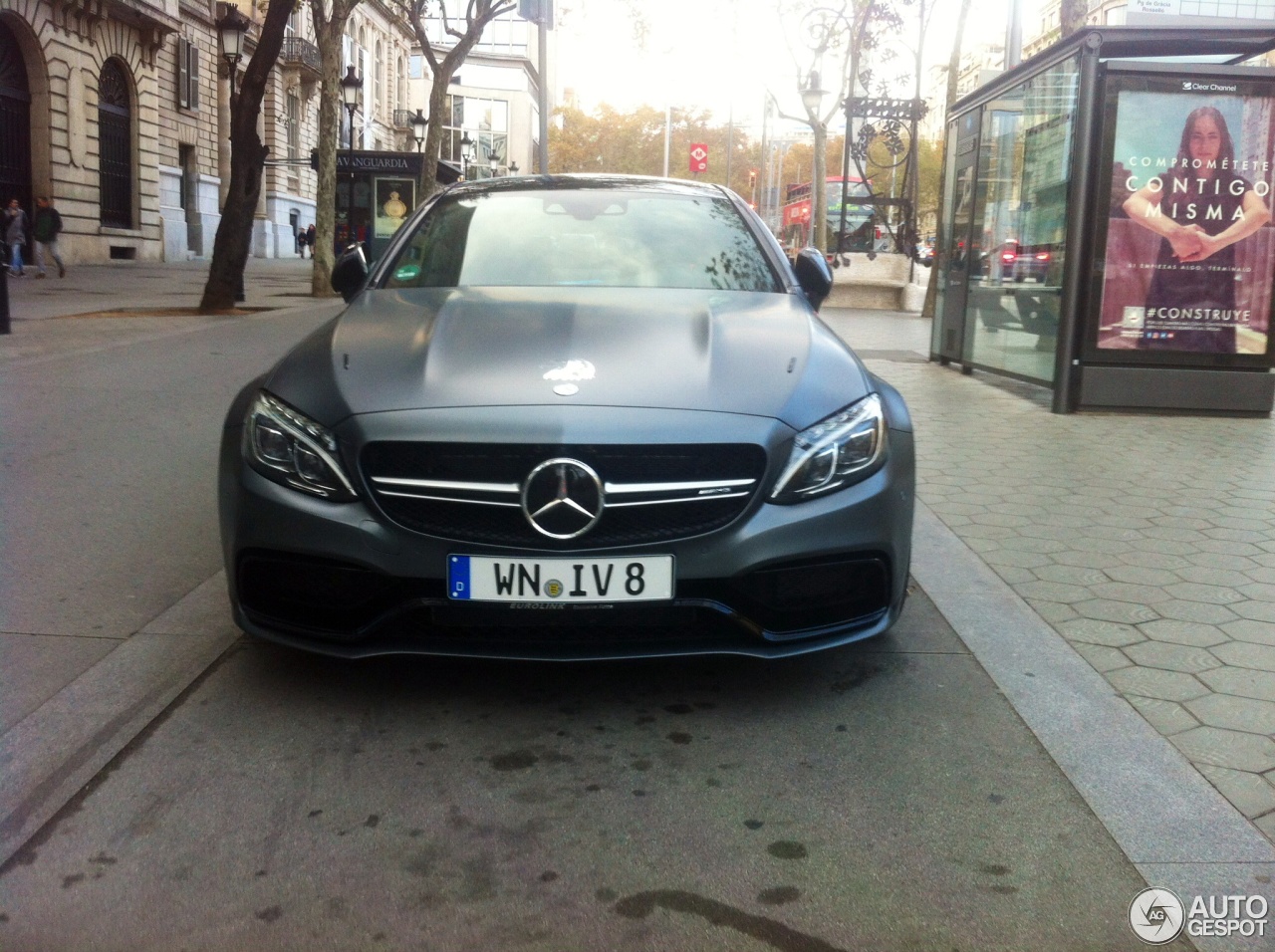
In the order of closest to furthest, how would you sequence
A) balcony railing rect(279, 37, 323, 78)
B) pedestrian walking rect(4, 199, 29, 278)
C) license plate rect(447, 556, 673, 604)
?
license plate rect(447, 556, 673, 604), pedestrian walking rect(4, 199, 29, 278), balcony railing rect(279, 37, 323, 78)

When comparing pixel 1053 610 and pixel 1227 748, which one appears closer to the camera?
pixel 1227 748

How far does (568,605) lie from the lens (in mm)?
3215

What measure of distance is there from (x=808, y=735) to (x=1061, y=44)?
7701 mm

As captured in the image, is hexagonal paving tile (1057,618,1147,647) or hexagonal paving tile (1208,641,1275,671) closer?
hexagonal paving tile (1208,641,1275,671)

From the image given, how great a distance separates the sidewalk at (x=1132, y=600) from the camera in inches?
117

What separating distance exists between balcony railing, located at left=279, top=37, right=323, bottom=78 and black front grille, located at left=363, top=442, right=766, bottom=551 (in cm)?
4740

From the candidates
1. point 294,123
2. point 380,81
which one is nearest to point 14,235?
point 294,123

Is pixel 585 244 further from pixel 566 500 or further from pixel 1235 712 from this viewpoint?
pixel 1235 712

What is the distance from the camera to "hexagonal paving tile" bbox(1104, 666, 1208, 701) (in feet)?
12.1

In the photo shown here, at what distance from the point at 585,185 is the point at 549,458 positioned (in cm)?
245

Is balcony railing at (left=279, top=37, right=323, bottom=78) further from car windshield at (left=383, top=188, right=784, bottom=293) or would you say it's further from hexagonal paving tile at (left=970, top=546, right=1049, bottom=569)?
hexagonal paving tile at (left=970, top=546, right=1049, bottom=569)

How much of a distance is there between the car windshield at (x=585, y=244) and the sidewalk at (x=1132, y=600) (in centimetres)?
131

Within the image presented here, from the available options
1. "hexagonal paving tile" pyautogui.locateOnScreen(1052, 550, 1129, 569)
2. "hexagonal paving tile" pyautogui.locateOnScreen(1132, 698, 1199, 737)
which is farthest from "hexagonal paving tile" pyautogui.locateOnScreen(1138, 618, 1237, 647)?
"hexagonal paving tile" pyautogui.locateOnScreen(1052, 550, 1129, 569)

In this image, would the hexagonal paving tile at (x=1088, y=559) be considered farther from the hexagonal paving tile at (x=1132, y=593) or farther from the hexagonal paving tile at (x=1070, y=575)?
the hexagonal paving tile at (x=1132, y=593)
